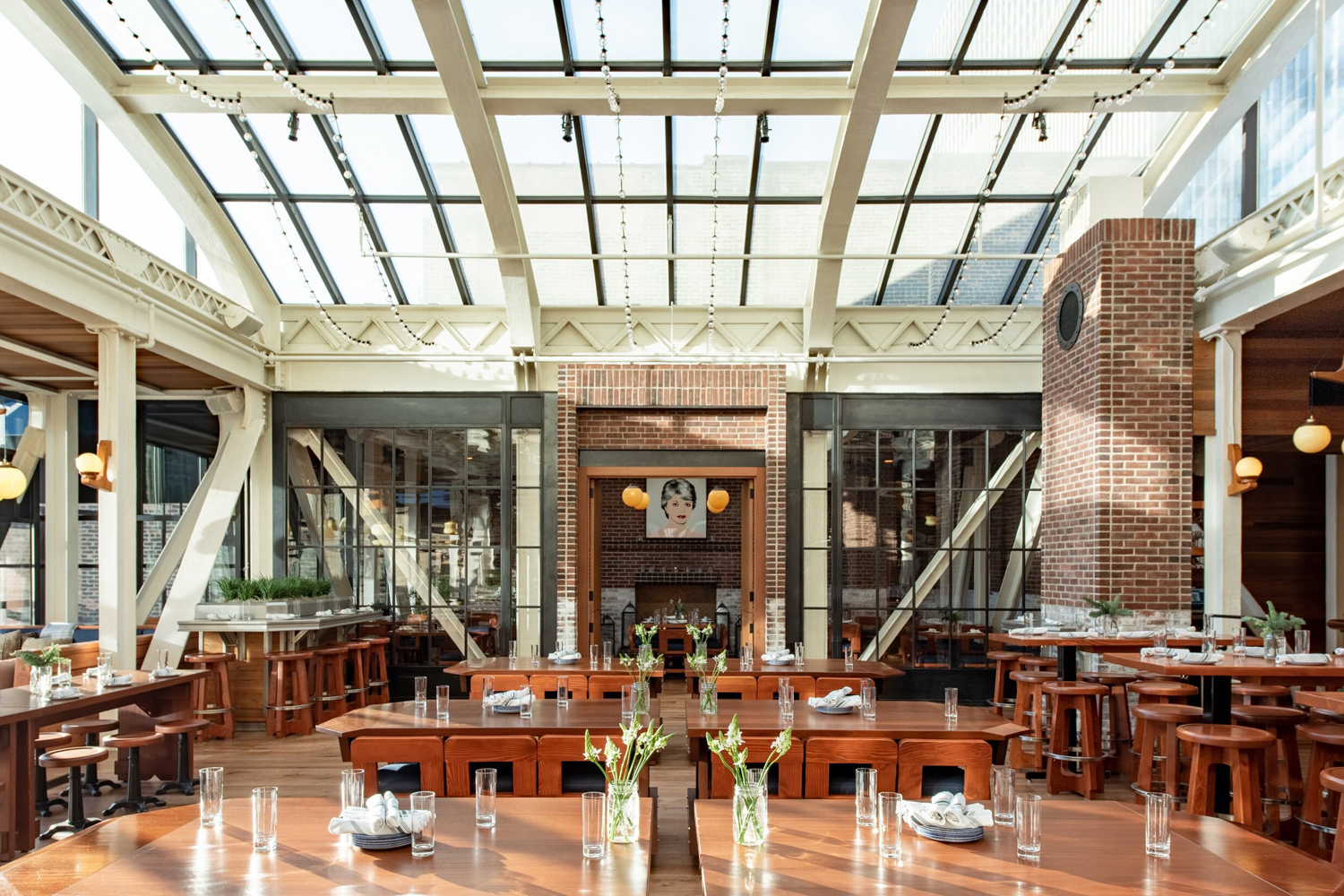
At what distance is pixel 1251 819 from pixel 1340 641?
6.36 m

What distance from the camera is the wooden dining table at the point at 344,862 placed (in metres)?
2.63

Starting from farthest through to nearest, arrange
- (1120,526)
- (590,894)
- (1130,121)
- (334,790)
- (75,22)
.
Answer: (1130,121)
(1120,526)
(75,22)
(334,790)
(590,894)

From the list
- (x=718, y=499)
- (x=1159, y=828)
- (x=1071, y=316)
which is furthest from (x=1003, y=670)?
(x=1159, y=828)

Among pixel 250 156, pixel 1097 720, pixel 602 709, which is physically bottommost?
pixel 1097 720

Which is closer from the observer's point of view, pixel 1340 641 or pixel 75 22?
pixel 75 22

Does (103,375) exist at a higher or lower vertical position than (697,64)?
lower

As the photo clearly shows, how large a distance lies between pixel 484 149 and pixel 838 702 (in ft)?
17.7

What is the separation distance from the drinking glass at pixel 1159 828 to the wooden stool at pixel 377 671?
854 cm

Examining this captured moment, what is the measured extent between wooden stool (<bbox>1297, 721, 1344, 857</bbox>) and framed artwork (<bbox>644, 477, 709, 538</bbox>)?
965cm

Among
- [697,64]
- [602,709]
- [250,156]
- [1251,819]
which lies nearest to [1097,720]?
[1251,819]

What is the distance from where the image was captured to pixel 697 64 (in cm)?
810

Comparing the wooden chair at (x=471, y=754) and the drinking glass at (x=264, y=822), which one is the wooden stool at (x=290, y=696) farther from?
the drinking glass at (x=264, y=822)

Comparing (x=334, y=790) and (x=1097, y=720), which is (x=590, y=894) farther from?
(x=1097, y=720)

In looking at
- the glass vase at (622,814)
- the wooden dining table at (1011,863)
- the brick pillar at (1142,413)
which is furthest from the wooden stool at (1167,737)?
the glass vase at (622,814)
